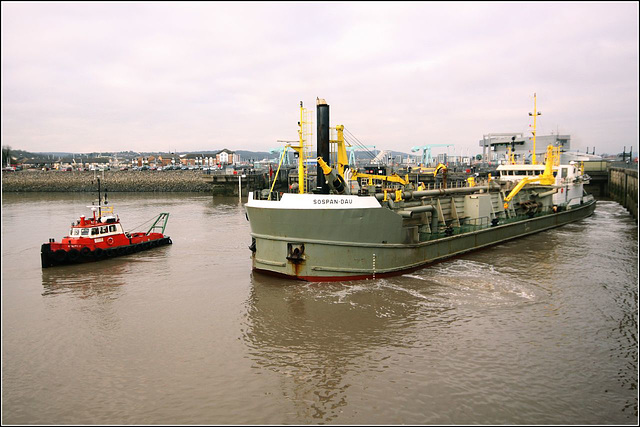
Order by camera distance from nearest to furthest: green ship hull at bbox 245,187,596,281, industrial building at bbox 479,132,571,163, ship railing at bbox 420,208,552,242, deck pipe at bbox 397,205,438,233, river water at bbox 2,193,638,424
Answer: river water at bbox 2,193,638,424, green ship hull at bbox 245,187,596,281, deck pipe at bbox 397,205,438,233, ship railing at bbox 420,208,552,242, industrial building at bbox 479,132,571,163

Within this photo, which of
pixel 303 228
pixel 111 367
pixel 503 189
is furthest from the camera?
pixel 503 189

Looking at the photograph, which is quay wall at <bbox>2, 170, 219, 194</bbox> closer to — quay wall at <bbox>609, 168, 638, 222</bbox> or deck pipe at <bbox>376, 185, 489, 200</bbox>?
deck pipe at <bbox>376, 185, 489, 200</bbox>

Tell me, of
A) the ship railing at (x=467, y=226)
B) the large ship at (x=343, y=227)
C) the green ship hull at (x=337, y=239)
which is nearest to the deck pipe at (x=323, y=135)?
the large ship at (x=343, y=227)

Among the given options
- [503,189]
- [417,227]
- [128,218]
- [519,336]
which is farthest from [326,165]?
[128,218]

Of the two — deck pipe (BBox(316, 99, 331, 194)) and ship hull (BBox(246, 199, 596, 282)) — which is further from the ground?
deck pipe (BBox(316, 99, 331, 194))

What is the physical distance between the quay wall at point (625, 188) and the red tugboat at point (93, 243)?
3449cm

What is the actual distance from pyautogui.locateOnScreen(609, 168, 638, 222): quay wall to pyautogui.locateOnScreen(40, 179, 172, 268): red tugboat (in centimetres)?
3449

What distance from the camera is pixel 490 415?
789cm

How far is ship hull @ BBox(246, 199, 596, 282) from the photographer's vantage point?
49.5ft

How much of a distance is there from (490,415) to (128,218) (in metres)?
32.2

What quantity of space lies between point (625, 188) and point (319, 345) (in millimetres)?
42665

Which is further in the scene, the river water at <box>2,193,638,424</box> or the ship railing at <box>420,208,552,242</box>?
the ship railing at <box>420,208,552,242</box>

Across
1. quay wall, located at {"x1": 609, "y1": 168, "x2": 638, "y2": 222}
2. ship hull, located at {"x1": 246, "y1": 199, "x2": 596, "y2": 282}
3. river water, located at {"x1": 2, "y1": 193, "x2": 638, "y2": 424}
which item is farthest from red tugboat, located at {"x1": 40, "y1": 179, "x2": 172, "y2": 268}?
quay wall, located at {"x1": 609, "y1": 168, "x2": 638, "y2": 222}

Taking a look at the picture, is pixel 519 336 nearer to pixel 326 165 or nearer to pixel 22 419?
pixel 326 165
